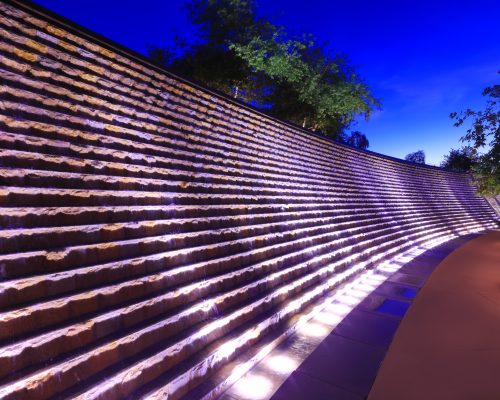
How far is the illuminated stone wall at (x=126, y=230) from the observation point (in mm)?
2326

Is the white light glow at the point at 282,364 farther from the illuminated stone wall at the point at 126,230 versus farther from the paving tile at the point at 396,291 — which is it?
the paving tile at the point at 396,291

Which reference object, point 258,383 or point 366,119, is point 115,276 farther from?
point 366,119

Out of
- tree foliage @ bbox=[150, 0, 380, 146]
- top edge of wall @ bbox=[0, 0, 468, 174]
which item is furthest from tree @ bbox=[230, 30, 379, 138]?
top edge of wall @ bbox=[0, 0, 468, 174]

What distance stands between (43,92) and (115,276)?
2.13 m

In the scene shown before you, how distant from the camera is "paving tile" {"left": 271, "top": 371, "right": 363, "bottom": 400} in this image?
3131 millimetres

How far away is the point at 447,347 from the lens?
4.35 meters

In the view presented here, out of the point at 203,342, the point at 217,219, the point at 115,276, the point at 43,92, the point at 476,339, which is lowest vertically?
the point at 476,339

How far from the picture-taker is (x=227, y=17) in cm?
2220

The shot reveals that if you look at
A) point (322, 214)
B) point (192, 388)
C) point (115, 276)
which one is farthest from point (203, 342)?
point (322, 214)

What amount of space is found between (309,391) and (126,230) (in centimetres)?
249

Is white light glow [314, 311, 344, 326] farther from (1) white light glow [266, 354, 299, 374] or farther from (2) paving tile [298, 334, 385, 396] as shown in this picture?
(1) white light glow [266, 354, 299, 374]

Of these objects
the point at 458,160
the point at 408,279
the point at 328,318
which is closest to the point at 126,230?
the point at 328,318

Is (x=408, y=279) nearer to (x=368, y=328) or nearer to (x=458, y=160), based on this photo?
(x=368, y=328)

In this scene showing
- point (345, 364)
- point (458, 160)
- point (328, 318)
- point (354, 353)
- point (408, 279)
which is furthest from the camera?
point (458, 160)
